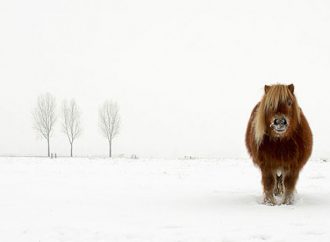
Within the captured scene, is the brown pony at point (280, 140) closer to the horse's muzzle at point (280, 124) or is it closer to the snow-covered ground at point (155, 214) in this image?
the horse's muzzle at point (280, 124)

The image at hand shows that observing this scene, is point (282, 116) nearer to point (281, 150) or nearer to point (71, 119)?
point (281, 150)

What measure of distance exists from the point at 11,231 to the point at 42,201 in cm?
311

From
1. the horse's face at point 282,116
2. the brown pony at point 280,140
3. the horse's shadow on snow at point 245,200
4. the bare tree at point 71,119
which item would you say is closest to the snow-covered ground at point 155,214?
the horse's shadow on snow at point 245,200

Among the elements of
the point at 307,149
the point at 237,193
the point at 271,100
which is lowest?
the point at 237,193

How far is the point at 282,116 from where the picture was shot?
8062 mm

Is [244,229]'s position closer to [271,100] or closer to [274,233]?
[274,233]

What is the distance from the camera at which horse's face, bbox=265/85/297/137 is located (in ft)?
26.2

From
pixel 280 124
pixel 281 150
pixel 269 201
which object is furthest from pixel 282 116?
pixel 269 201

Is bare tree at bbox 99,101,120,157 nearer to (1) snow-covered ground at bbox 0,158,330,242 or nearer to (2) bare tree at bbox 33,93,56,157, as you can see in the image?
(2) bare tree at bbox 33,93,56,157

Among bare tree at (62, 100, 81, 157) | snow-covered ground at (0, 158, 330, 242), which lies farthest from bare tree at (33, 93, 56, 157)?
snow-covered ground at (0, 158, 330, 242)

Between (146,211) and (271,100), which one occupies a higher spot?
(271,100)

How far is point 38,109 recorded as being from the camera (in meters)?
58.4

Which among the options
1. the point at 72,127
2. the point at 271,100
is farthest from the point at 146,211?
the point at 72,127

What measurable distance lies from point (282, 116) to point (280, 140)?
2.28 ft
